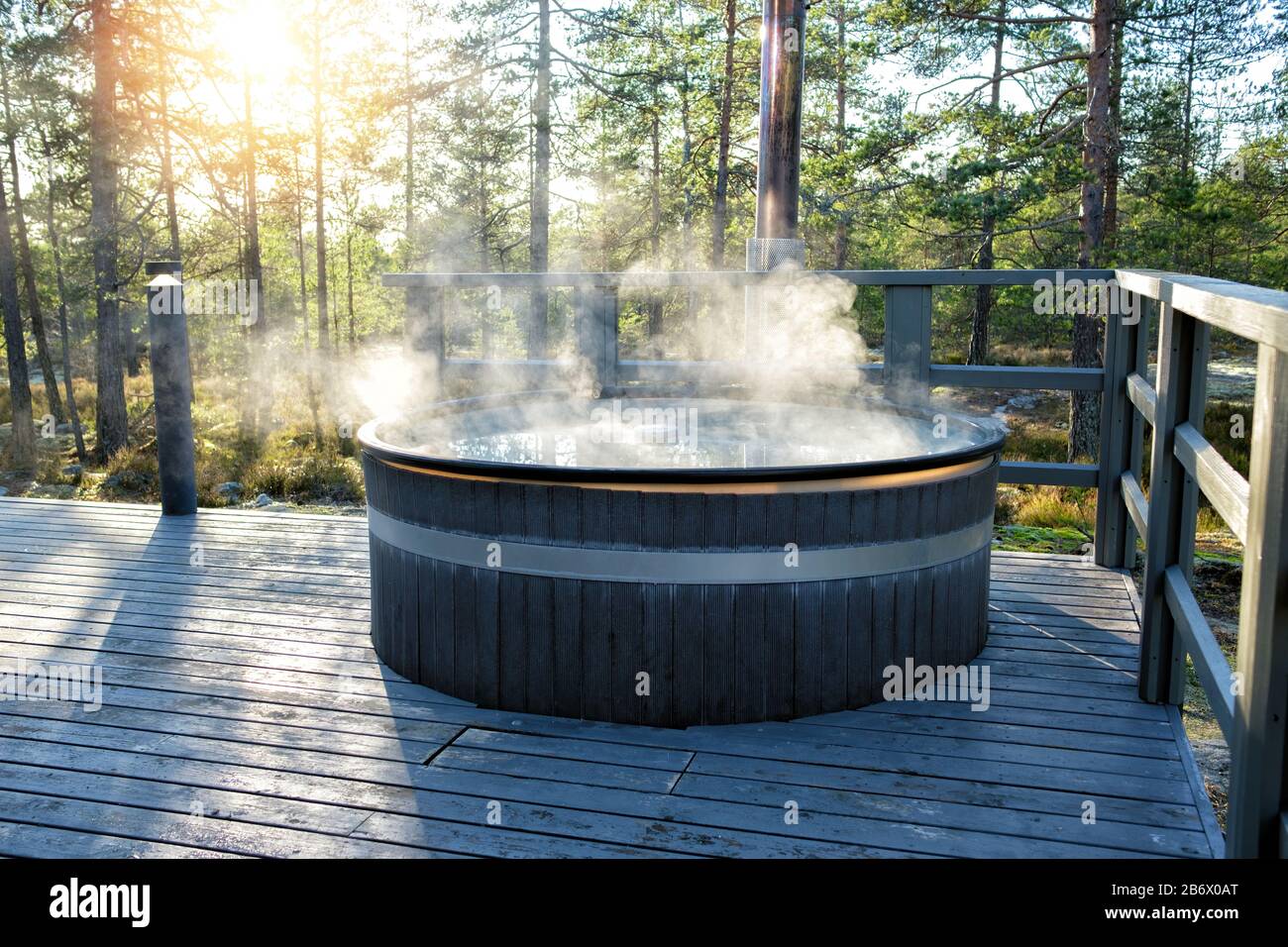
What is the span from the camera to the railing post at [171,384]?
207 inches

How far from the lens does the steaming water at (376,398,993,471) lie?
153 inches

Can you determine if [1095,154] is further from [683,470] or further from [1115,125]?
[683,470]

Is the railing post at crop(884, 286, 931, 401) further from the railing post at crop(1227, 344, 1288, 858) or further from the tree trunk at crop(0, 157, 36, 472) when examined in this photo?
the tree trunk at crop(0, 157, 36, 472)

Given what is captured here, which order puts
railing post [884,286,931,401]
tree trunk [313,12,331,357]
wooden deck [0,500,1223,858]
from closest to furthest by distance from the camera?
wooden deck [0,500,1223,858]
railing post [884,286,931,401]
tree trunk [313,12,331,357]

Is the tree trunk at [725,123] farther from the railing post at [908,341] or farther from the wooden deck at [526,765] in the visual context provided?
the wooden deck at [526,765]

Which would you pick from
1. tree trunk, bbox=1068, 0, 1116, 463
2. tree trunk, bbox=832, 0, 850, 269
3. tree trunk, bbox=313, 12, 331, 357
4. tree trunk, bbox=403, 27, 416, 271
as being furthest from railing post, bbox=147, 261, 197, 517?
tree trunk, bbox=832, 0, 850, 269

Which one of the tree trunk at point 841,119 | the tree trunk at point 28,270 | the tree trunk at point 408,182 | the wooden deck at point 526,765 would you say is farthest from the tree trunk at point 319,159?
the wooden deck at point 526,765

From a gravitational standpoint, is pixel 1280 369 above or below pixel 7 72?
below

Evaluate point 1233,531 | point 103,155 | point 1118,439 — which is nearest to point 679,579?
point 1233,531

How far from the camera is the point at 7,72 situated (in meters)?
15.9

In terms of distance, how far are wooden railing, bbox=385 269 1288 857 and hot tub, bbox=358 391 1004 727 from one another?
57cm
